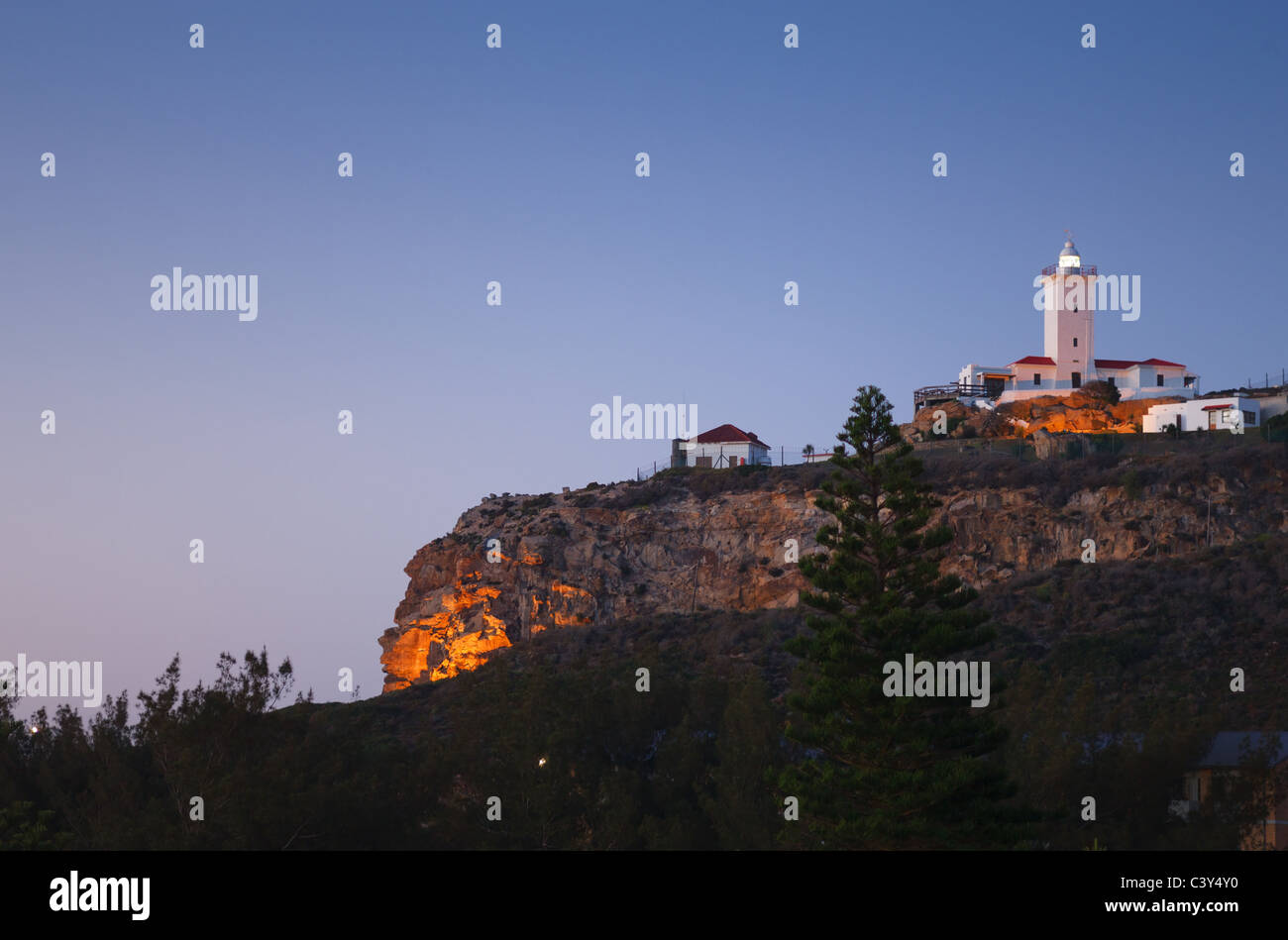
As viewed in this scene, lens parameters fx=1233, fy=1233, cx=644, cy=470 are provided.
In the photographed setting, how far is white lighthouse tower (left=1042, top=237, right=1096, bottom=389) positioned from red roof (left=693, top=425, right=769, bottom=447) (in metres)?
20.2

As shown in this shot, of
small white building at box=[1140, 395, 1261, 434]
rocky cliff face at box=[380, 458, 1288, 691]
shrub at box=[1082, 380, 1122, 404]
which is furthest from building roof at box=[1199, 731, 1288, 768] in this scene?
shrub at box=[1082, 380, 1122, 404]

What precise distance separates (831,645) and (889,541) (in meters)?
2.79

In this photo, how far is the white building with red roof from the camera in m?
79.6

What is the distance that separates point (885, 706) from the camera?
25.0 meters

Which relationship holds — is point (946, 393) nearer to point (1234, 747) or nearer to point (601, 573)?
point (601, 573)

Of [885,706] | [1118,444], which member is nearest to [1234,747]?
[885,706]

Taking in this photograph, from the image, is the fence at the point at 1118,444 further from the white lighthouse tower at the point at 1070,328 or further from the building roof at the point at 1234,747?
the building roof at the point at 1234,747

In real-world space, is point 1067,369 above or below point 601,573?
above

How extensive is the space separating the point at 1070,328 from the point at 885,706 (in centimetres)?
6318

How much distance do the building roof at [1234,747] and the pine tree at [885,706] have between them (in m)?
5.16

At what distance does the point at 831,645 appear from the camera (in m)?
25.8

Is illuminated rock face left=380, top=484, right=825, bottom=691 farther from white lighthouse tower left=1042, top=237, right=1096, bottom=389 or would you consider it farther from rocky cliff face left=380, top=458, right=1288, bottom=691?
white lighthouse tower left=1042, top=237, right=1096, bottom=389
